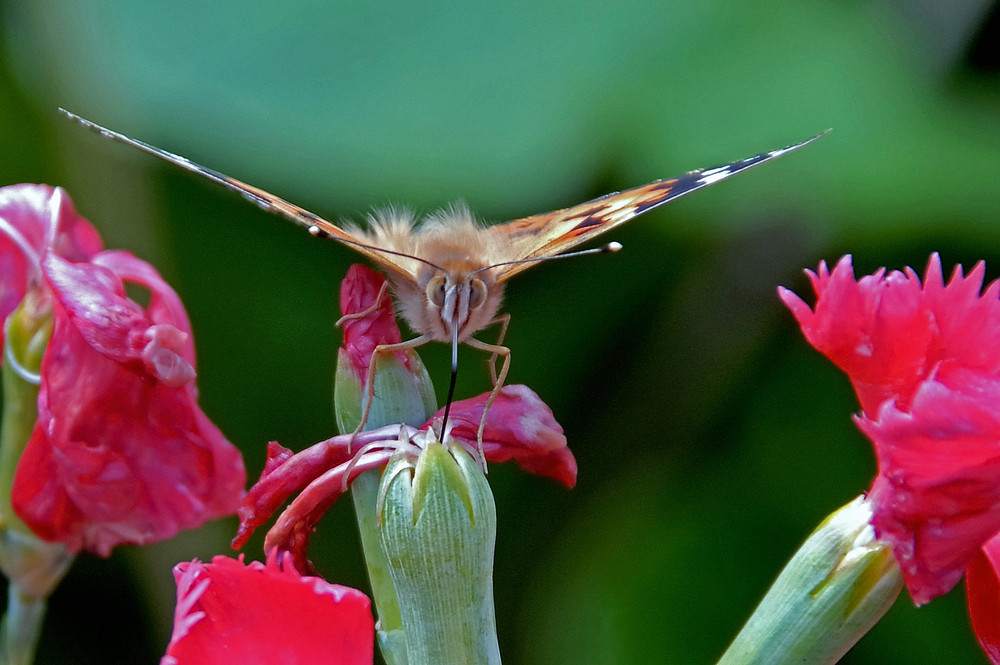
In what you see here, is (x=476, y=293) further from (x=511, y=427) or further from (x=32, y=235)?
(x=32, y=235)

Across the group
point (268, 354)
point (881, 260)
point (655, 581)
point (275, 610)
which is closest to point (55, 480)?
point (275, 610)

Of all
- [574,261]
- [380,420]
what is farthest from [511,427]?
[574,261]

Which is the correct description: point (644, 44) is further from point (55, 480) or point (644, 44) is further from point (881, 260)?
point (55, 480)

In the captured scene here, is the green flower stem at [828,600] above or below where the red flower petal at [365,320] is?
below

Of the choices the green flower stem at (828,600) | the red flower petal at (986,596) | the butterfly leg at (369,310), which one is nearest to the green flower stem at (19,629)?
the butterfly leg at (369,310)

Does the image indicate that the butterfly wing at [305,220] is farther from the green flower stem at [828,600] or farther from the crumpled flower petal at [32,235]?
the green flower stem at [828,600]

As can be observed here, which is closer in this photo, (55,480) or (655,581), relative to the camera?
(55,480)

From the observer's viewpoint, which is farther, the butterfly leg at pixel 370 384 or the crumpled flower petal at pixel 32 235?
the crumpled flower petal at pixel 32 235
